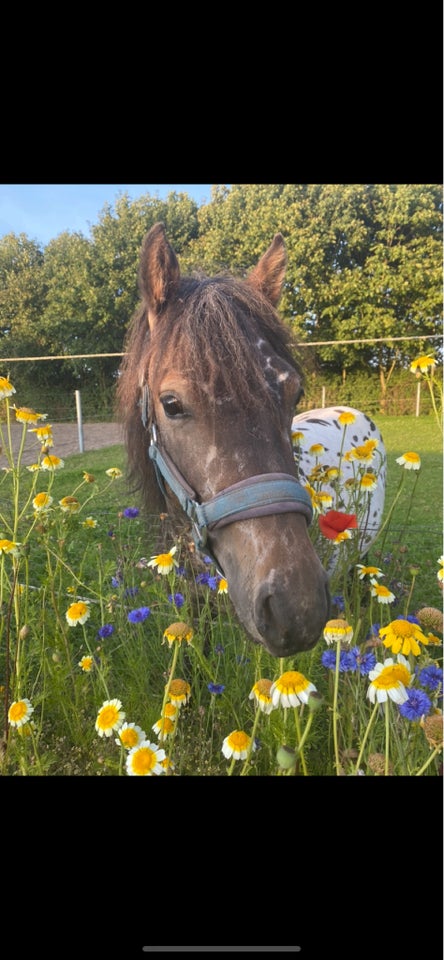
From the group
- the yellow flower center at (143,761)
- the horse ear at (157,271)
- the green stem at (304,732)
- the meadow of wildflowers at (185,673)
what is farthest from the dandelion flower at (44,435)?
the green stem at (304,732)

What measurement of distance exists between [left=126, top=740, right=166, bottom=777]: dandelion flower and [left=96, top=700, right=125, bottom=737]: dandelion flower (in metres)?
0.07

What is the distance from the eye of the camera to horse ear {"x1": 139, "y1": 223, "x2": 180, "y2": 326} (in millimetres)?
1064

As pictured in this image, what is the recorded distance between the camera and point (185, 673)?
120 cm

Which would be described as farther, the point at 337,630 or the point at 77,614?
the point at 77,614

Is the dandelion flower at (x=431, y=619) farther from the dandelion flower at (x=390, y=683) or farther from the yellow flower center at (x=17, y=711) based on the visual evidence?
the yellow flower center at (x=17, y=711)

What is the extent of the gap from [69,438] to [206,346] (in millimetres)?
687

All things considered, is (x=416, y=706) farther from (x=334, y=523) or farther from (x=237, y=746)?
(x=334, y=523)

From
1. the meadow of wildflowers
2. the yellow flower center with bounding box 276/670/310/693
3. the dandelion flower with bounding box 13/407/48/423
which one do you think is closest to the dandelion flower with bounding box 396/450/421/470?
the meadow of wildflowers

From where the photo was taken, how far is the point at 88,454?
4.97ft

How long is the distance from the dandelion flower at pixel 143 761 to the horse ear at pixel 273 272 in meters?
1.12

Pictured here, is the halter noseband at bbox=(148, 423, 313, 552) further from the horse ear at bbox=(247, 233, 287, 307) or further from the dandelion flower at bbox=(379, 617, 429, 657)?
the horse ear at bbox=(247, 233, 287, 307)

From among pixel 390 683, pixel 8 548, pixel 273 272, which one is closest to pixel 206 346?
pixel 273 272

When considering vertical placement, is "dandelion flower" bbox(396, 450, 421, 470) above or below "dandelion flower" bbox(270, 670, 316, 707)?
above
